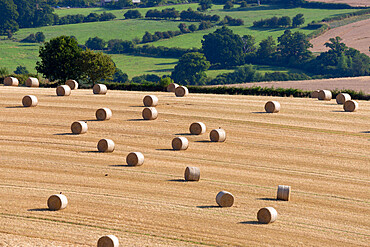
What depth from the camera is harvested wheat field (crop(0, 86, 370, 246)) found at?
2620 centimetres

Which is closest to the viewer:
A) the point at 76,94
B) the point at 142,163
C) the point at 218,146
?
the point at 142,163

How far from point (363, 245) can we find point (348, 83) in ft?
333

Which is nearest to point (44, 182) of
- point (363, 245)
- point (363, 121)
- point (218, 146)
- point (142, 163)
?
point (142, 163)

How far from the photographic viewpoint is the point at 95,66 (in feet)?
243

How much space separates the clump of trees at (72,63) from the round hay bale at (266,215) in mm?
49712

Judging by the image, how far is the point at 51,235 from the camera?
25391mm

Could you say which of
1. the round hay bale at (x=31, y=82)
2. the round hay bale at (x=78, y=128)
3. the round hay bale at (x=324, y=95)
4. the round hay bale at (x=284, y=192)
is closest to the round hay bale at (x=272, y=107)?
the round hay bale at (x=324, y=95)

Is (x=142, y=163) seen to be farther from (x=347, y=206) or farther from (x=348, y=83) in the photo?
(x=348, y=83)

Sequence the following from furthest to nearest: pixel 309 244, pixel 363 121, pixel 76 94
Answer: pixel 76 94, pixel 363 121, pixel 309 244

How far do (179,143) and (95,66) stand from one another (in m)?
36.8

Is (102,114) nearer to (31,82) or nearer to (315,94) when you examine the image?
(315,94)

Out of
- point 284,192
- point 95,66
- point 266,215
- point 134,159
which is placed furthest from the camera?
point 95,66

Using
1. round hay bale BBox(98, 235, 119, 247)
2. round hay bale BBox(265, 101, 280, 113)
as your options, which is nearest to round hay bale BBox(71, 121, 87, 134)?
round hay bale BBox(265, 101, 280, 113)

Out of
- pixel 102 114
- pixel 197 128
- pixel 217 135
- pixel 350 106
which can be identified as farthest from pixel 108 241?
pixel 350 106
